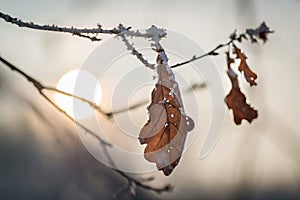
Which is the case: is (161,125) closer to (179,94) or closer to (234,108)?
(179,94)

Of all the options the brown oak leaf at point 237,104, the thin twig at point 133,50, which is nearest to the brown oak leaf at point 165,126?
the thin twig at point 133,50

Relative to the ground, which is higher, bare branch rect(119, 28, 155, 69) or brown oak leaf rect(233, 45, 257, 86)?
brown oak leaf rect(233, 45, 257, 86)

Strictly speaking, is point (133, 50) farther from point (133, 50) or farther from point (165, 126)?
point (165, 126)

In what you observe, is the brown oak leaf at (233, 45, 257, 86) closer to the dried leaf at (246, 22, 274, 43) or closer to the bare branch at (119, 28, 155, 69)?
the dried leaf at (246, 22, 274, 43)

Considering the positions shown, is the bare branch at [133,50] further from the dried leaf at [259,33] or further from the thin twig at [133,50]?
the dried leaf at [259,33]

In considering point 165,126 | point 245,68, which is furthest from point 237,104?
point 165,126

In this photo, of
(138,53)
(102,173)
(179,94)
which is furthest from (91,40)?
(102,173)

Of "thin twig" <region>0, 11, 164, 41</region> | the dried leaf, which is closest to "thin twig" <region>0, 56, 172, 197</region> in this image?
"thin twig" <region>0, 11, 164, 41</region>
